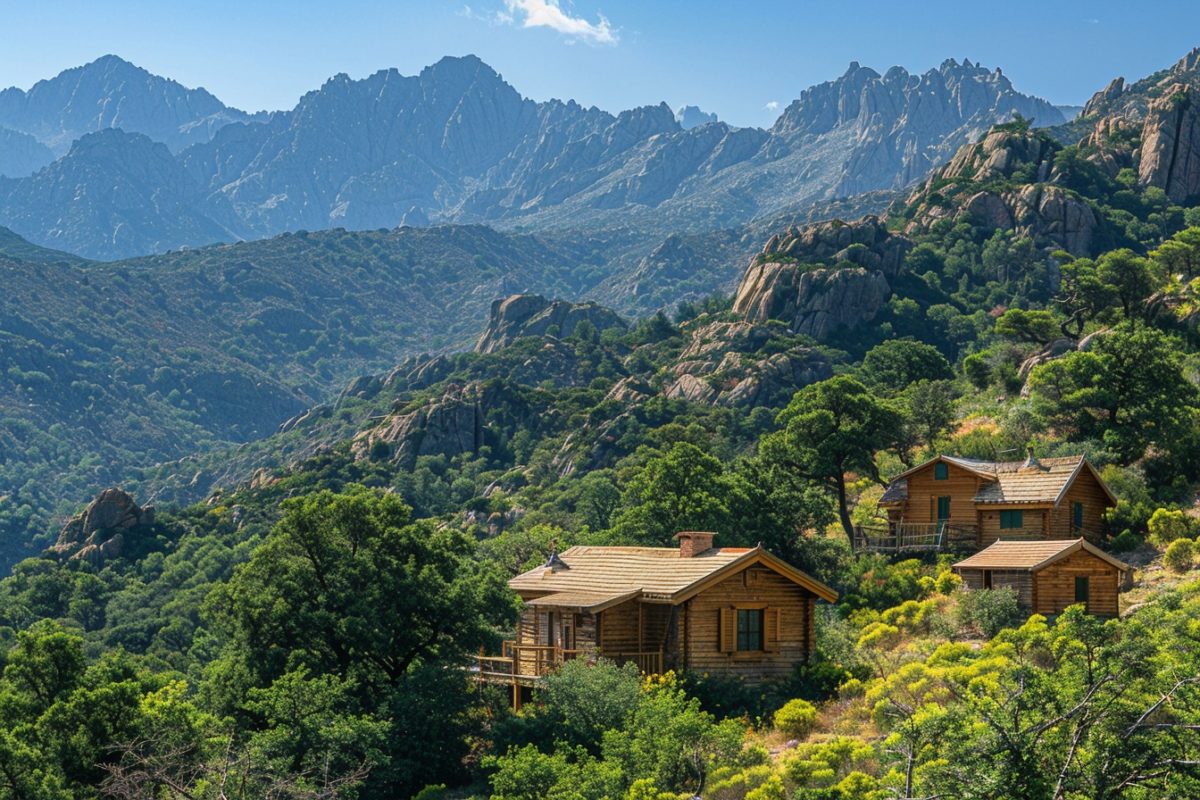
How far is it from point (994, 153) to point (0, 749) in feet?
531

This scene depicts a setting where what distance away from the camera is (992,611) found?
159ft

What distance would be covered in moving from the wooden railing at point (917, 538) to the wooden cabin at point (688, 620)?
16670 mm

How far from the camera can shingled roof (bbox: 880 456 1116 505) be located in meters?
59.2

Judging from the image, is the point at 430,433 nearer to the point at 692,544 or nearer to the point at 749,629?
the point at 692,544

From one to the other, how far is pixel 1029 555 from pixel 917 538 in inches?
472

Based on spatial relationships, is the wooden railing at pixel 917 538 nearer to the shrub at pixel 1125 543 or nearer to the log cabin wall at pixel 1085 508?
the log cabin wall at pixel 1085 508

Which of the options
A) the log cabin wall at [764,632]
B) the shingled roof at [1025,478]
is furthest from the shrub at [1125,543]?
the log cabin wall at [764,632]

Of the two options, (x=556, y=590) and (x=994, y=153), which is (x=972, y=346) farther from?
(x=556, y=590)

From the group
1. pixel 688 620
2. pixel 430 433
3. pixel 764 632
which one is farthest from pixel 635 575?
pixel 430 433

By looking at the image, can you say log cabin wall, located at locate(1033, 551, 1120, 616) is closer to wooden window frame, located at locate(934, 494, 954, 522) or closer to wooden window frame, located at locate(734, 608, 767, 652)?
wooden window frame, located at locate(734, 608, 767, 652)

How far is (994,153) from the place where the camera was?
18138 centimetres

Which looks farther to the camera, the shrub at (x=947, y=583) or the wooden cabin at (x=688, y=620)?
the shrub at (x=947, y=583)

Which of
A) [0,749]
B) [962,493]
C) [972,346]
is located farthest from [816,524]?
[972,346]

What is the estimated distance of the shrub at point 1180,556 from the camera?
176 ft
